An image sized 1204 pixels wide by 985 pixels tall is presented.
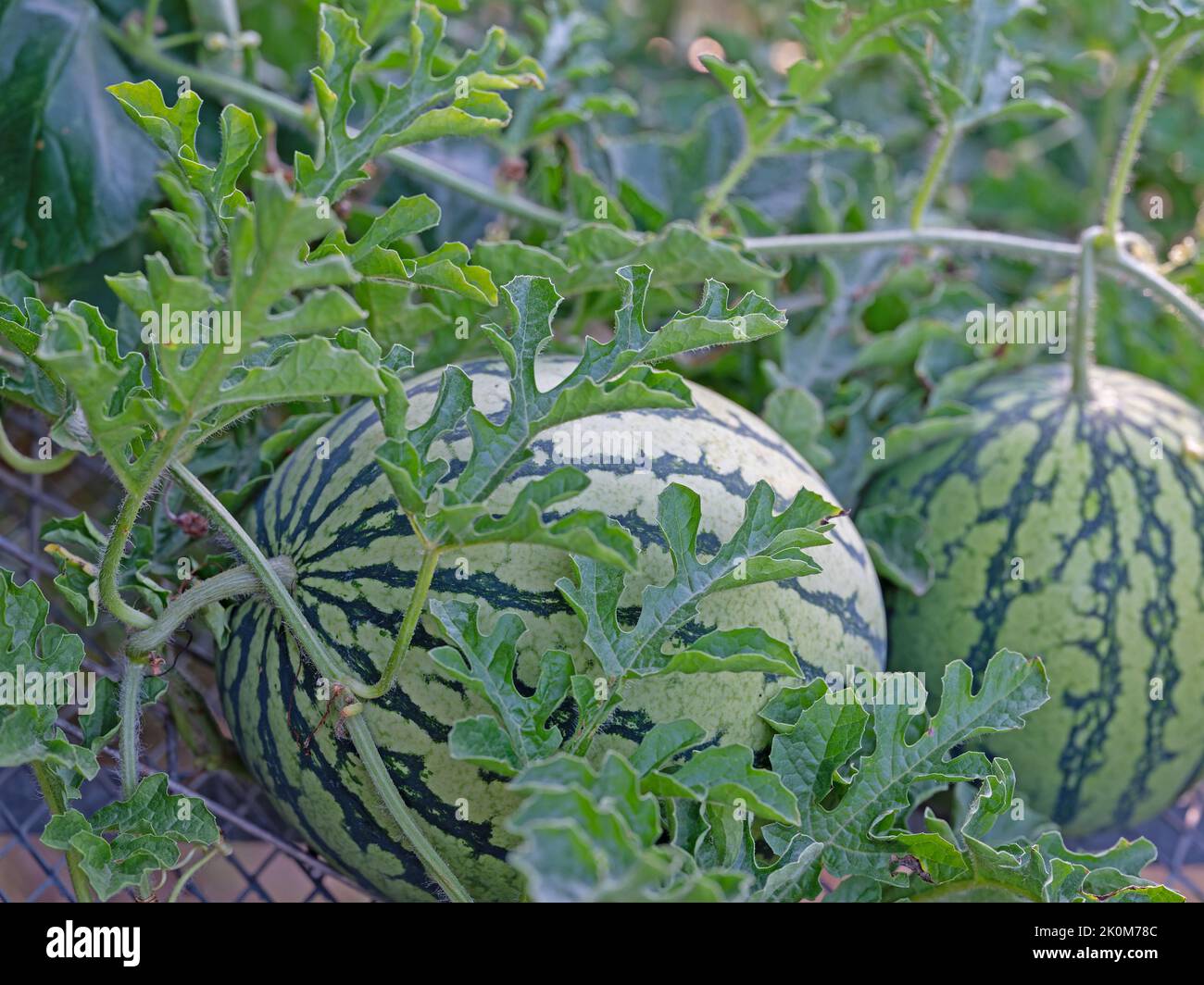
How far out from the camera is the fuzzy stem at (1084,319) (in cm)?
125

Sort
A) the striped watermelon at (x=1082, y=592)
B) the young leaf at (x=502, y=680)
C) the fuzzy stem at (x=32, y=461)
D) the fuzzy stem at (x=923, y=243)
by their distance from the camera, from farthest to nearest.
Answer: the fuzzy stem at (x=923, y=243), the striped watermelon at (x=1082, y=592), the fuzzy stem at (x=32, y=461), the young leaf at (x=502, y=680)

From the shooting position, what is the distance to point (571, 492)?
75cm

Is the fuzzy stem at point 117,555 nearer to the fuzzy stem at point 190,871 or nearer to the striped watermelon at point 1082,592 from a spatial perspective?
the fuzzy stem at point 190,871

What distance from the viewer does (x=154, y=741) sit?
3.90ft

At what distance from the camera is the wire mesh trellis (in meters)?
1.08

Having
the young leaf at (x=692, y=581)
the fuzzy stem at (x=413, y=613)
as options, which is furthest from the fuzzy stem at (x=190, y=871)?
the young leaf at (x=692, y=581)

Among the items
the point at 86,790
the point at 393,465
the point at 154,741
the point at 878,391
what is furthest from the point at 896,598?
the point at 86,790

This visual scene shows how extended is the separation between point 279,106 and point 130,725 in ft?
2.27

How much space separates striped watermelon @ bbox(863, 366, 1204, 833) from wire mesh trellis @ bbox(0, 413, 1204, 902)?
21 centimetres

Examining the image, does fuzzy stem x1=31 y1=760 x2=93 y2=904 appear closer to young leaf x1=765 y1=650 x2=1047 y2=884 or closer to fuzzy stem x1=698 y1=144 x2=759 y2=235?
young leaf x1=765 y1=650 x2=1047 y2=884

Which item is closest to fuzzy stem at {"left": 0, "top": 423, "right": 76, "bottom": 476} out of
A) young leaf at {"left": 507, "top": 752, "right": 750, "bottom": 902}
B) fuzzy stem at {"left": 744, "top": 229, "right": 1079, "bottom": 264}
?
young leaf at {"left": 507, "top": 752, "right": 750, "bottom": 902}

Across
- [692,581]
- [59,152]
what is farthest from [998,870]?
[59,152]

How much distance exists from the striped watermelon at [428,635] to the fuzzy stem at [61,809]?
0.52ft
